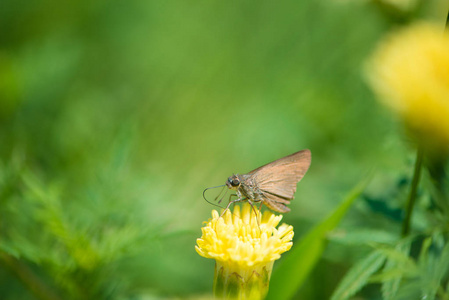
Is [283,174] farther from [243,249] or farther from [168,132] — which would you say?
[168,132]

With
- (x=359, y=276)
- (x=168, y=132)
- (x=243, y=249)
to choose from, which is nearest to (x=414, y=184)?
(x=359, y=276)

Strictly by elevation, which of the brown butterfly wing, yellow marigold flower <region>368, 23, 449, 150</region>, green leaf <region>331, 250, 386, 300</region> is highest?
yellow marigold flower <region>368, 23, 449, 150</region>

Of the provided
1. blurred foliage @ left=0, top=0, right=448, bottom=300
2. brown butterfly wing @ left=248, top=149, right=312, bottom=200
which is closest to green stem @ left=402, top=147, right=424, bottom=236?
blurred foliage @ left=0, top=0, right=448, bottom=300

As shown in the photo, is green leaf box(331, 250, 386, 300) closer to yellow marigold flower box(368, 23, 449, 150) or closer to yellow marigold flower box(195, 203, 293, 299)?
yellow marigold flower box(195, 203, 293, 299)

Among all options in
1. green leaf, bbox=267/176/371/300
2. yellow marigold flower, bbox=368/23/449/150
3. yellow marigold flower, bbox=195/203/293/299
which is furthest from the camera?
yellow marigold flower, bbox=368/23/449/150

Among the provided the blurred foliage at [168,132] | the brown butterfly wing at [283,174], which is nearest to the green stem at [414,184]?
the blurred foliage at [168,132]

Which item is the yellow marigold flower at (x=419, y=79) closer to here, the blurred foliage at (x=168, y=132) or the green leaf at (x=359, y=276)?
the blurred foliage at (x=168, y=132)

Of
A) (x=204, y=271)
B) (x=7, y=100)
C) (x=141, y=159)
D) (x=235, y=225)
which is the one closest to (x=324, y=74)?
(x=141, y=159)

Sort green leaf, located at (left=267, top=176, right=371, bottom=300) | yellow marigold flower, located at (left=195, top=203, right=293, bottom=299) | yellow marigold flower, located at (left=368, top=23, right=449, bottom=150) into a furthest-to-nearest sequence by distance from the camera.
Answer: yellow marigold flower, located at (left=368, top=23, right=449, bottom=150)
green leaf, located at (left=267, top=176, right=371, bottom=300)
yellow marigold flower, located at (left=195, top=203, right=293, bottom=299)
